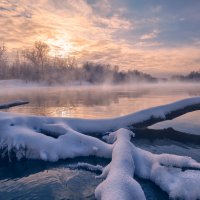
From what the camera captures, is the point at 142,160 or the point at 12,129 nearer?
→ the point at 142,160

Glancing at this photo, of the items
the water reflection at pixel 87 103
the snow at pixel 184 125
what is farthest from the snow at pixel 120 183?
the water reflection at pixel 87 103

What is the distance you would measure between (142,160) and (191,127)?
7.94 metres

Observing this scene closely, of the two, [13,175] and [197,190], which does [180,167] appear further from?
[13,175]

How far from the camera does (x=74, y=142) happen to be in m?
9.37

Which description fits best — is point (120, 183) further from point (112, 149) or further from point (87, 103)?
point (87, 103)

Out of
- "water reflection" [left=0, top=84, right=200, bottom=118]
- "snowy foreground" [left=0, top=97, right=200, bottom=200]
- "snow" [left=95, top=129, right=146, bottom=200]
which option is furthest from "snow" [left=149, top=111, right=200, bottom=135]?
"snow" [left=95, top=129, right=146, bottom=200]

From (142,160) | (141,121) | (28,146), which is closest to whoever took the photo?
(142,160)

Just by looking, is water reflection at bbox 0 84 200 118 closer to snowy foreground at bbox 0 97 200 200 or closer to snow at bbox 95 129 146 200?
snowy foreground at bbox 0 97 200 200

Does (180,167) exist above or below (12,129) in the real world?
below

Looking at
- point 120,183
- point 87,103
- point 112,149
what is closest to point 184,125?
point 112,149

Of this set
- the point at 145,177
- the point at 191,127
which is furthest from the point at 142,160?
the point at 191,127

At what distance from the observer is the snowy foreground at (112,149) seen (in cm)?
580

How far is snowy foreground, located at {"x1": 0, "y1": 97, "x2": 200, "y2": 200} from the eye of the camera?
19.0 ft

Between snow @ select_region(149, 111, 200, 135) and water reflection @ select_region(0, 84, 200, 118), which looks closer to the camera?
snow @ select_region(149, 111, 200, 135)
